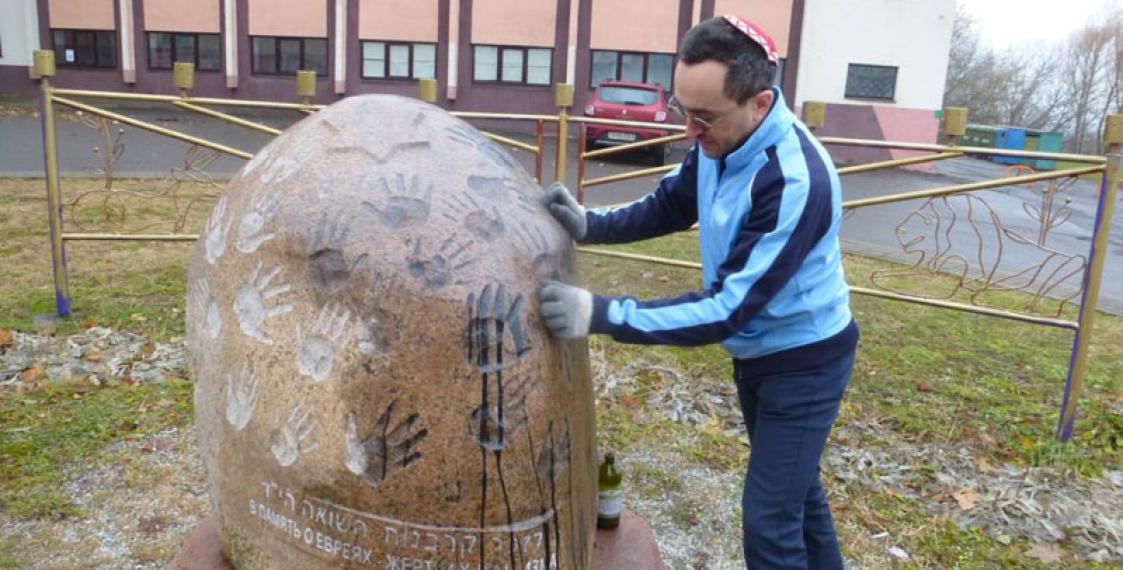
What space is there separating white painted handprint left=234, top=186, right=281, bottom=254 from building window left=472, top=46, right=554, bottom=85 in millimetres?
19548

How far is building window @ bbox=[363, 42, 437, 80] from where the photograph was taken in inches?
835

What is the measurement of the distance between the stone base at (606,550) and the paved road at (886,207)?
333 centimetres

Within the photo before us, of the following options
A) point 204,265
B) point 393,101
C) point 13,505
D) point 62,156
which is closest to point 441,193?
point 393,101

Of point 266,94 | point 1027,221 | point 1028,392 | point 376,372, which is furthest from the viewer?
point 266,94

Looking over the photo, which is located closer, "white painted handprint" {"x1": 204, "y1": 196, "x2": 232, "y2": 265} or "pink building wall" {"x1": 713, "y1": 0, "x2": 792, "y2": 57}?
"white painted handprint" {"x1": 204, "y1": 196, "x2": 232, "y2": 265}

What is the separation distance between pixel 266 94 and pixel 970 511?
20218 millimetres

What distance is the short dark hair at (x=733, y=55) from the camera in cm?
222

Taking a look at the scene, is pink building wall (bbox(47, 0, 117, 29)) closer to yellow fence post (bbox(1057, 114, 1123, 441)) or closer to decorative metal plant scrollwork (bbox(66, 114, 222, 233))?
decorative metal plant scrollwork (bbox(66, 114, 222, 233))

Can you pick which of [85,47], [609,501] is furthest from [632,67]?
[609,501]

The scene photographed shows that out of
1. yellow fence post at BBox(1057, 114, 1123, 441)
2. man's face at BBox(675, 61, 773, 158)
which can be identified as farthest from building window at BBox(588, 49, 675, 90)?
man's face at BBox(675, 61, 773, 158)

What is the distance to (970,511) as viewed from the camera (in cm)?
409

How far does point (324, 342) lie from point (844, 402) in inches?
149

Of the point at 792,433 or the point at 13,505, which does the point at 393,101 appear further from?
the point at 13,505

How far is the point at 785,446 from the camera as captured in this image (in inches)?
98.7
